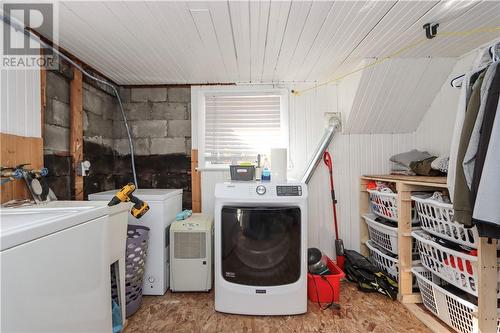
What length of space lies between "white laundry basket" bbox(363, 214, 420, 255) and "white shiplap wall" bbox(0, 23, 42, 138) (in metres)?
2.85

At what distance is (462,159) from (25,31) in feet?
9.10

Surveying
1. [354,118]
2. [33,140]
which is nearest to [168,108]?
[33,140]

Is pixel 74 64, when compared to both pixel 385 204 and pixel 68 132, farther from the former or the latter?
Result: pixel 385 204

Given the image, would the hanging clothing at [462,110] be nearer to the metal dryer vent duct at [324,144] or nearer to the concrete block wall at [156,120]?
the metal dryer vent duct at [324,144]

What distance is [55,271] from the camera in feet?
2.94

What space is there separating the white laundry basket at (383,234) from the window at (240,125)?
1.22m

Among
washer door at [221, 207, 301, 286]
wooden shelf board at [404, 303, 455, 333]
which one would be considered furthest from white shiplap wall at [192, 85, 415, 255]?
washer door at [221, 207, 301, 286]

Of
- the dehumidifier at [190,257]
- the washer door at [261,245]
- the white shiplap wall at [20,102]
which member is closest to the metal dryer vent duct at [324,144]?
the washer door at [261,245]

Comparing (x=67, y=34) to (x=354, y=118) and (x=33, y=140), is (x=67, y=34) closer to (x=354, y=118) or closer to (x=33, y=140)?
(x=33, y=140)

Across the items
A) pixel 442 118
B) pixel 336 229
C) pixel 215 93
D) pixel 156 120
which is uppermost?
A: pixel 215 93

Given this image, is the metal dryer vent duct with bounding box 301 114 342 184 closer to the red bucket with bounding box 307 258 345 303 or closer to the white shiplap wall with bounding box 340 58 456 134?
the white shiplap wall with bounding box 340 58 456 134

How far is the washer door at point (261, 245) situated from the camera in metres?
1.76

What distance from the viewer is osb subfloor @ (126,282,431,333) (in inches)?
64.6

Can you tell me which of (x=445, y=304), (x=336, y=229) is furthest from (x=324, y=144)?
(x=445, y=304)
